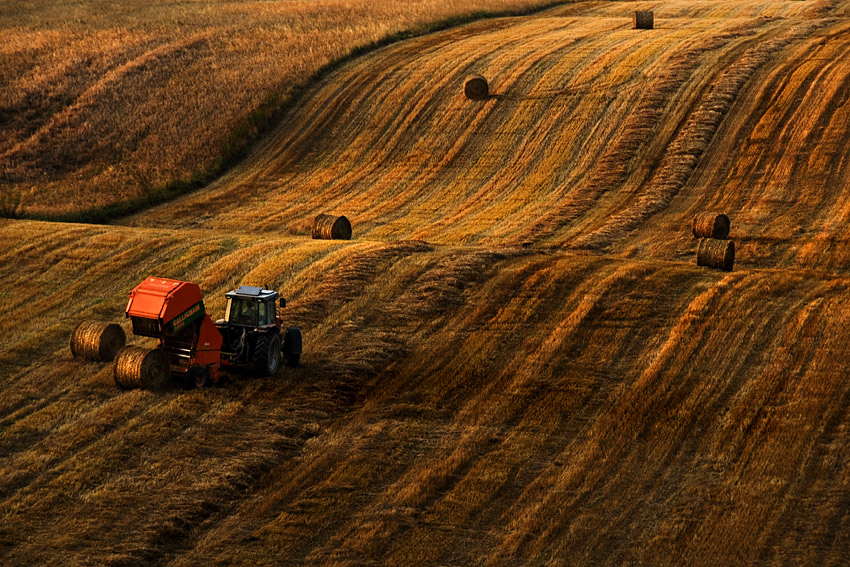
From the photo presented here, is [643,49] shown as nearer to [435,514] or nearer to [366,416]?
[366,416]

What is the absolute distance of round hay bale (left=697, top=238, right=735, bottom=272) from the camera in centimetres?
2233

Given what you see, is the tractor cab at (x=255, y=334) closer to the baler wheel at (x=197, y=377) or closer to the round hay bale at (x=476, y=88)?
the baler wheel at (x=197, y=377)

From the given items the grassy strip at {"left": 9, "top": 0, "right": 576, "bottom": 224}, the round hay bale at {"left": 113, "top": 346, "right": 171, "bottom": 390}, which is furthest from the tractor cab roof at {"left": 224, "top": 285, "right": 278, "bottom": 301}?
the grassy strip at {"left": 9, "top": 0, "right": 576, "bottom": 224}

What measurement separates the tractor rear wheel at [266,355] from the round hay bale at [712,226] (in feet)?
41.3

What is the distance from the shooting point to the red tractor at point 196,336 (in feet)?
54.4

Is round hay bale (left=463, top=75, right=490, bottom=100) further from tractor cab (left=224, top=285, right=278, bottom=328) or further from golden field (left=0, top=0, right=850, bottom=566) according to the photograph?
tractor cab (left=224, top=285, right=278, bottom=328)

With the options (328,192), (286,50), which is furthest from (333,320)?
(286,50)

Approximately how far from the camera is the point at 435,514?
13539mm

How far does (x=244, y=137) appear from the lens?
132ft

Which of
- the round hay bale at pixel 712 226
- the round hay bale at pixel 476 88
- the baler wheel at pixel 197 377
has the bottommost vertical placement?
the round hay bale at pixel 712 226

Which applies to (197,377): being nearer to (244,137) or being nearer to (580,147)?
(580,147)

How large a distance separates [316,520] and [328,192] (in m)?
22.4

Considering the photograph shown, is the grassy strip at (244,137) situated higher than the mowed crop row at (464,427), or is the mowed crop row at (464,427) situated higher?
the grassy strip at (244,137)

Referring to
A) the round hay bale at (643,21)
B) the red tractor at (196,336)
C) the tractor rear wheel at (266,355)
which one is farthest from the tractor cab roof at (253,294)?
the round hay bale at (643,21)
